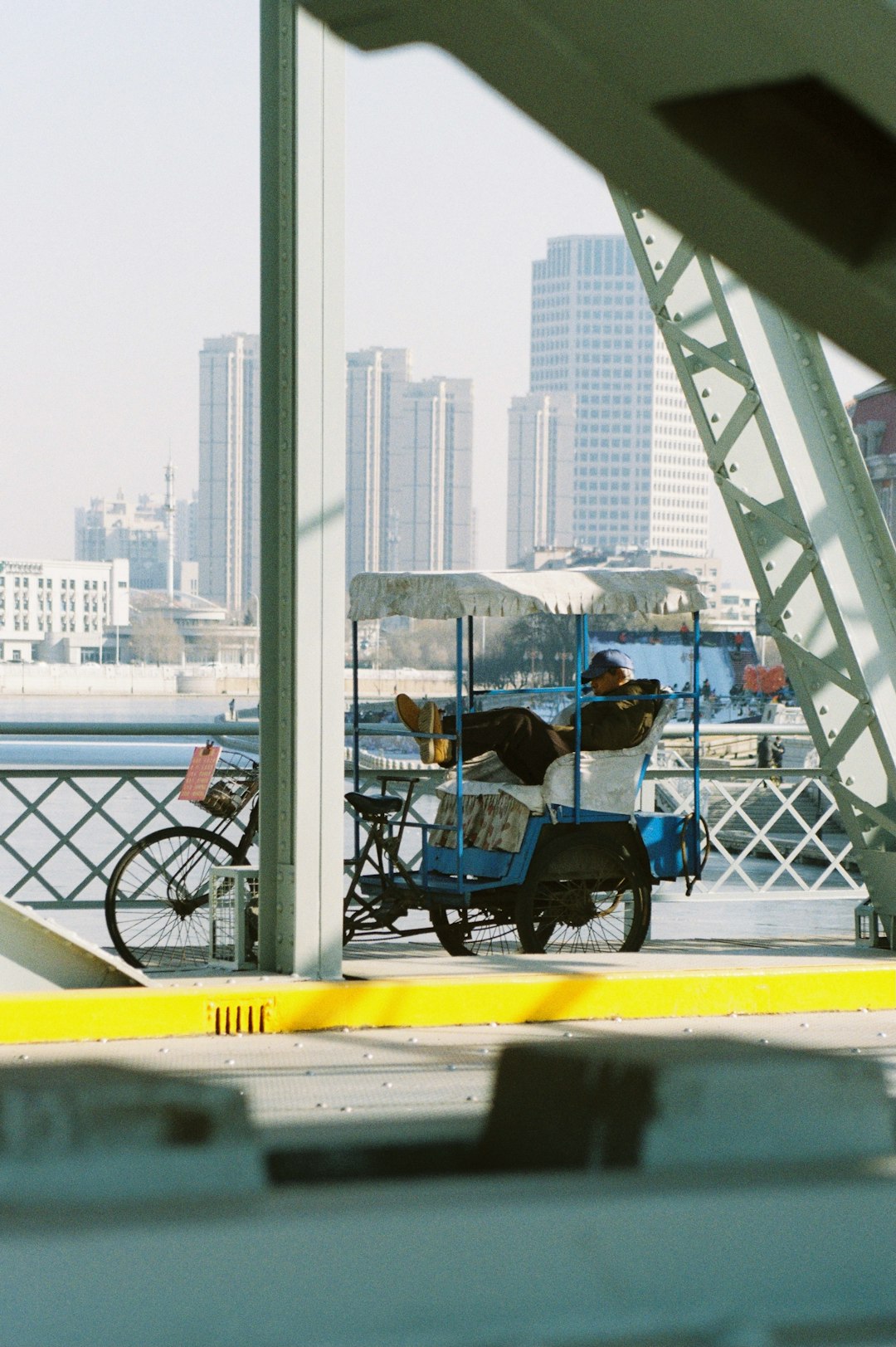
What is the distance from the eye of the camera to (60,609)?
166 feet

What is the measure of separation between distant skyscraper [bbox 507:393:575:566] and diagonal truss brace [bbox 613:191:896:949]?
105 m

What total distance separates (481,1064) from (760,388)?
3.96 m

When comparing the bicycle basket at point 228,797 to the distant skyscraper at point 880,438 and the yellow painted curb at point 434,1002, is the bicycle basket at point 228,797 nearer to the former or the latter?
the yellow painted curb at point 434,1002

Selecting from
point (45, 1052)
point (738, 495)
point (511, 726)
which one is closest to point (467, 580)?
point (511, 726)

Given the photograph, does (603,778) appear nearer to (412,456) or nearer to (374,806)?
(374,806)

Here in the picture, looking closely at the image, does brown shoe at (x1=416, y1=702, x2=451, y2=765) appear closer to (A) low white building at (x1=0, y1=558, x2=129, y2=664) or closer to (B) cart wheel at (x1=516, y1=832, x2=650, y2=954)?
(B) cart wheel at (x1=516, y1=832, x2=650, y2=954)

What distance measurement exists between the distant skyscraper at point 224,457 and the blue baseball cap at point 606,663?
255ft

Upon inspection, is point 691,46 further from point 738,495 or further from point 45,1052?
point 738,495

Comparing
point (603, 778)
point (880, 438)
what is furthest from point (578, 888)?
point (880, 438)

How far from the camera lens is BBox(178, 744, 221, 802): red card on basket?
9.23 m

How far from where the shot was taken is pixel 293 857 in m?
7.54

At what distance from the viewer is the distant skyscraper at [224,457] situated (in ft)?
304

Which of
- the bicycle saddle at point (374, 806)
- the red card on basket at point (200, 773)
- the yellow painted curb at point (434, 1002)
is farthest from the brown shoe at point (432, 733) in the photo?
the yellow painted curb at point (434, 1002)

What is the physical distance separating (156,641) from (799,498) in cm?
5116
